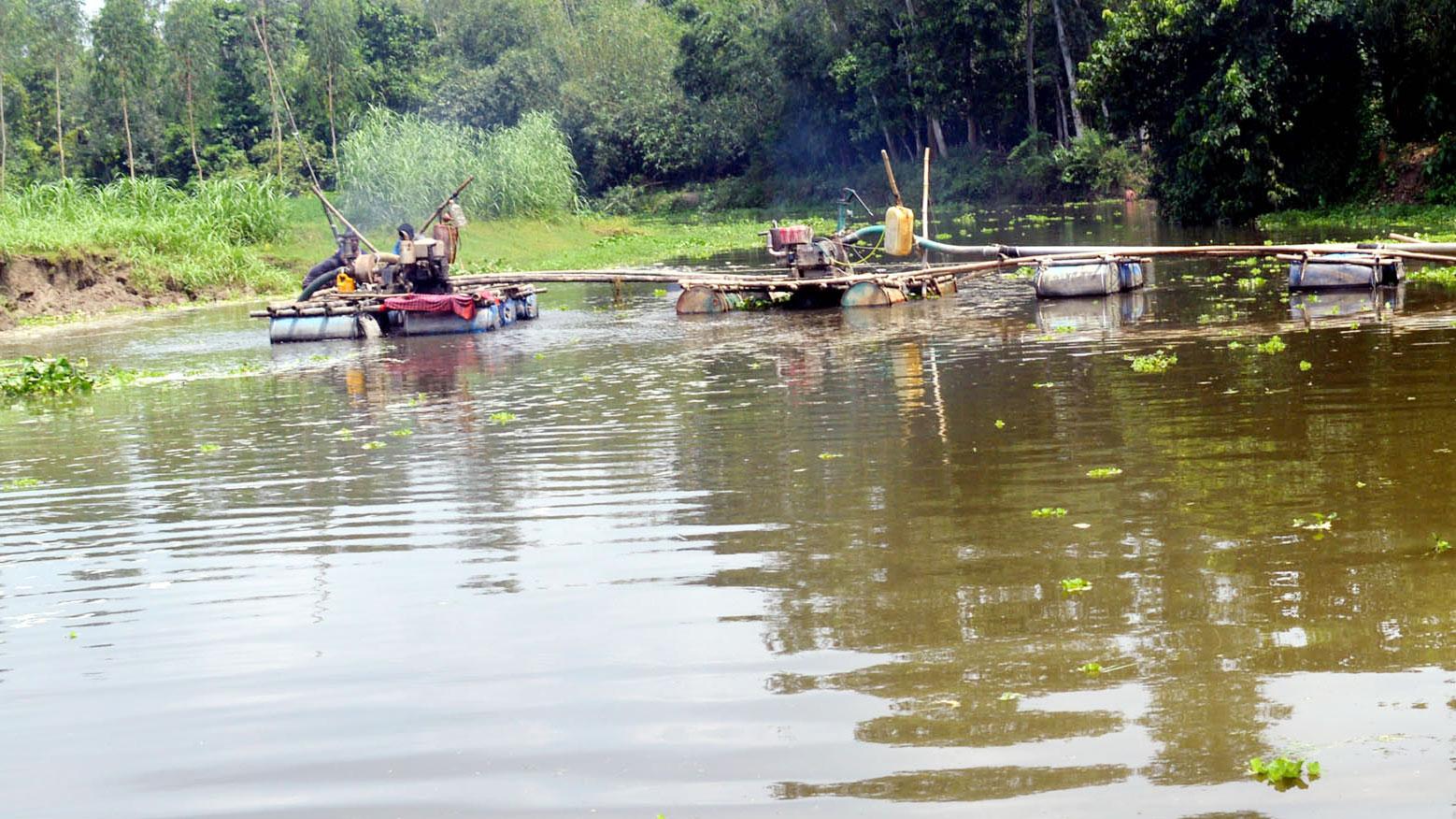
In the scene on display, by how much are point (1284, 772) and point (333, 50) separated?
54.2 metres

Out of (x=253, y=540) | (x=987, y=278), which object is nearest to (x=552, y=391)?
(x=253, y=540)

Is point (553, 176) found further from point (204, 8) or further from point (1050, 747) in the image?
point (1050, 747)

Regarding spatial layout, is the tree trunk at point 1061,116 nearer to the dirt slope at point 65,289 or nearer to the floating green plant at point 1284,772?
the dirt slope at point 65,289

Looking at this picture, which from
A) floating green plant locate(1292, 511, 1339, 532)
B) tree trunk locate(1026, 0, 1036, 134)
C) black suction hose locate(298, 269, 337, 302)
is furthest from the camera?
tree trunk locate(1026, 0, 1036, 134)

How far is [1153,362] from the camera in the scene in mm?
→ 13812

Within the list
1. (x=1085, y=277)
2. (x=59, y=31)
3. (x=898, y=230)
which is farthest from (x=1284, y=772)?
(x=59, y=31)

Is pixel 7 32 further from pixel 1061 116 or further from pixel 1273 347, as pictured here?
→ pixel 1273 347

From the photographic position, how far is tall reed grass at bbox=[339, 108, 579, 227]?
3884 cm

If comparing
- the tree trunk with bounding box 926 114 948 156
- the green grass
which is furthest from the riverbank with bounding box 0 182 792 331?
the tree trunk with bounding box 926 114 948 156

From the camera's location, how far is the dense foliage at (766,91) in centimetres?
3241

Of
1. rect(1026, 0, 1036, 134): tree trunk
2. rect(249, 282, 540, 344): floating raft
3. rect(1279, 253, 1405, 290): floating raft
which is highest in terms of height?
rect(1026, 0, 1036, 134): tree trunk

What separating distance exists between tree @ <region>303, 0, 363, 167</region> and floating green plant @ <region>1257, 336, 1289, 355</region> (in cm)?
4245

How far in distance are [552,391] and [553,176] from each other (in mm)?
29991

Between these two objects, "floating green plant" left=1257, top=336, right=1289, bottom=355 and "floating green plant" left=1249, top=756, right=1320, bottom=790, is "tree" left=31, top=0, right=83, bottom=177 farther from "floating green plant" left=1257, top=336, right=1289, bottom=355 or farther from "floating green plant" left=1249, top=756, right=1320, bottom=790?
"floating green plant" left=1249, top=756, right=1320, bottom=790
